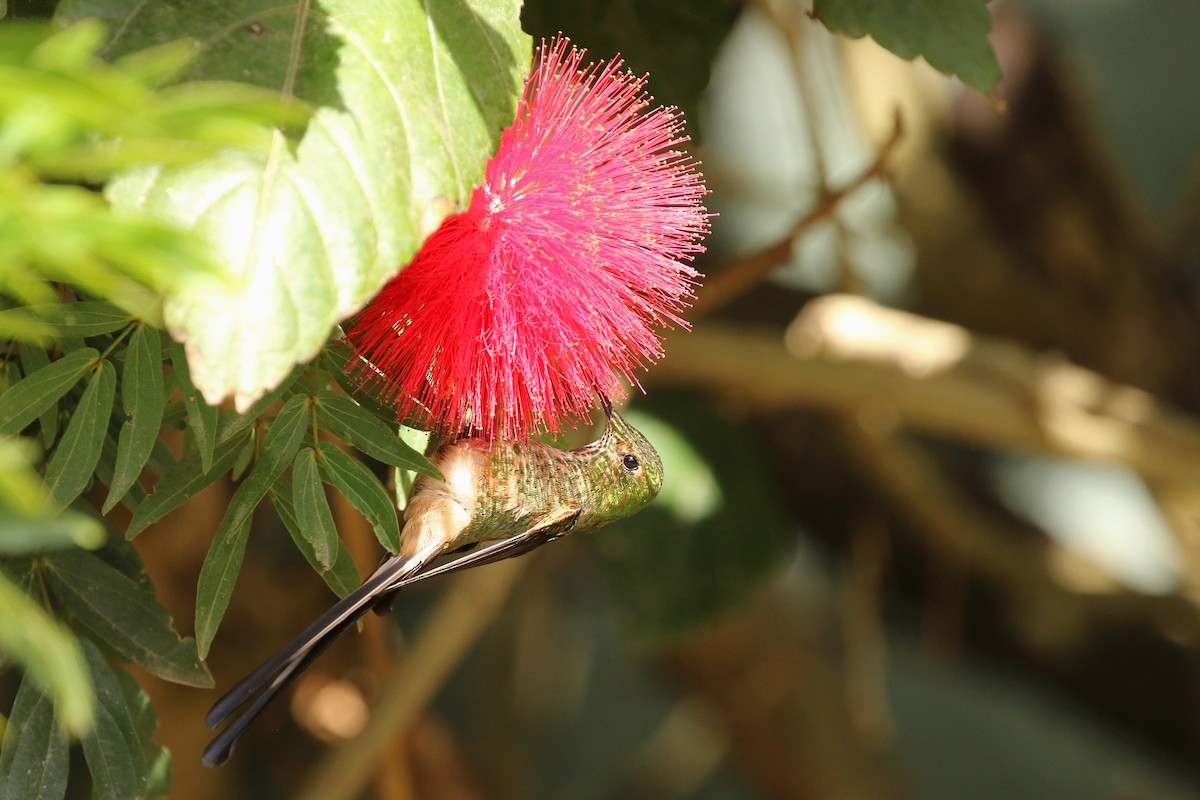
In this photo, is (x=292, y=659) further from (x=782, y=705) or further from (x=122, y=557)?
(x=782, y=705)

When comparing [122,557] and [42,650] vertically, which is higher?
[42,650]

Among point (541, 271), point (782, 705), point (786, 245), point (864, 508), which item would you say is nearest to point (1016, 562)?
point (864, 508)

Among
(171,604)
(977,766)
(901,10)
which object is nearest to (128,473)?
(901,10)

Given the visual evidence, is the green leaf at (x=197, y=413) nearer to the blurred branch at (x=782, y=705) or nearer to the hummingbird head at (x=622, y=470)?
the hummingbird head at (x=622, y=470)

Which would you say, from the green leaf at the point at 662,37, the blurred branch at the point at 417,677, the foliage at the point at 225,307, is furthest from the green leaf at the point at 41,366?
the blurred branch at the point at 417,677

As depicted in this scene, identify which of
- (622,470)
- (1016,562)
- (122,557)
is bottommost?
(1016,562)

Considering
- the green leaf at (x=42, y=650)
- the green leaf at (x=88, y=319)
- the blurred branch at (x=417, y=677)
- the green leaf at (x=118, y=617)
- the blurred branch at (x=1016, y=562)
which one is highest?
the green leaf at (x=42, y=650)

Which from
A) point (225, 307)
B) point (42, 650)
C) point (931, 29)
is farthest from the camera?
point (931, 29)

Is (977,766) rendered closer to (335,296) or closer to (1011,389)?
(1011,389)
